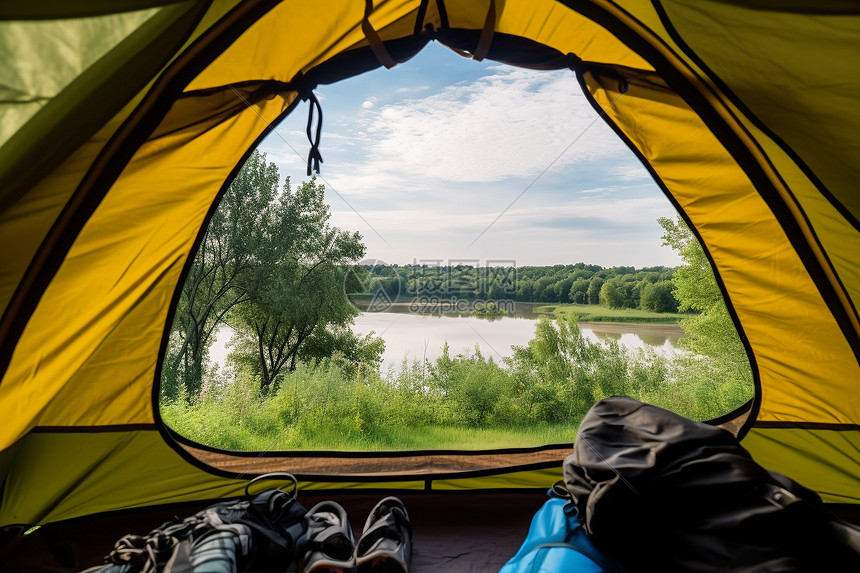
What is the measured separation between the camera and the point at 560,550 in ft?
3.10

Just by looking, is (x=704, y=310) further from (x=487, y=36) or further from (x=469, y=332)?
(x=487, y=36)

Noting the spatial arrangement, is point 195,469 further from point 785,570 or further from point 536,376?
point 536,376

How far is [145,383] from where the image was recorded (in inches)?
61.3

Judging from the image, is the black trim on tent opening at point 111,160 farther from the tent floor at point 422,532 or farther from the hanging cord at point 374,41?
the tent floor at point 422,532

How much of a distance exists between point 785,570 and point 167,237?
170 centimetres

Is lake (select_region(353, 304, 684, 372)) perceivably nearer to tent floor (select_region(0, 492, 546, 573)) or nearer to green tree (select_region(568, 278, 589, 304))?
green tree (select_region(568, 278, 589, 304))

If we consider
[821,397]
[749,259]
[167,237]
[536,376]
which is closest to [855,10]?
[749,259]

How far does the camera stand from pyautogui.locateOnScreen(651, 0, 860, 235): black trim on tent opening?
1.01 m

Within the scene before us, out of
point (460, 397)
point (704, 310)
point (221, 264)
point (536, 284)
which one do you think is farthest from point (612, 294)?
point (221, 264)

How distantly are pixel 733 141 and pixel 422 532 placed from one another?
1.48m

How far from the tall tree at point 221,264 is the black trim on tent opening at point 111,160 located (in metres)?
2.96

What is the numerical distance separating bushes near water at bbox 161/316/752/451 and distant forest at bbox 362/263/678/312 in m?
0.35

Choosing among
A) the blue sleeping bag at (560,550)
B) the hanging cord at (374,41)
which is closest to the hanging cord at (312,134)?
the hanging cord at (374,41)

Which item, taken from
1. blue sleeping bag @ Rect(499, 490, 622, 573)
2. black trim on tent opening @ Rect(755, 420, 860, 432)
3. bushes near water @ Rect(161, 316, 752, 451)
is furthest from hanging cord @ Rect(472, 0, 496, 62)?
bushes near water @ Rect(161, 316, 752, 451)
